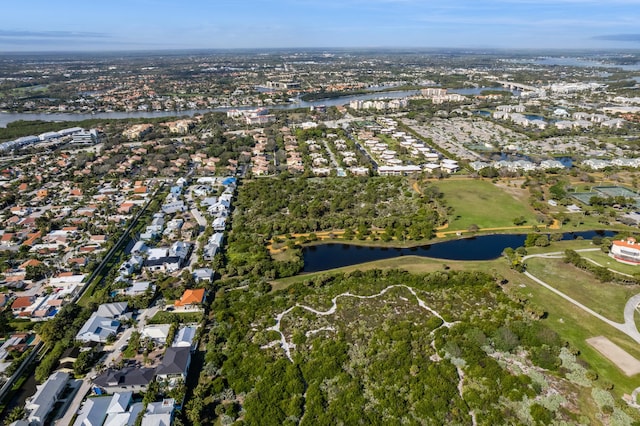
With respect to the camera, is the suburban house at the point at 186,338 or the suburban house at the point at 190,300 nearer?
the suburban house at the point at 186,338

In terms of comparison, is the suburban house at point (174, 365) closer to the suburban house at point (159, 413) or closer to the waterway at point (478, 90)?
the suburban house at point (159, 413)

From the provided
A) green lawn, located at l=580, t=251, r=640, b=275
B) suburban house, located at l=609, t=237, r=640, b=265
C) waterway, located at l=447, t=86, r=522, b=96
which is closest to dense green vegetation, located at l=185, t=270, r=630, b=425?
green lawn, located at l=580, t=251, r=640, b=275

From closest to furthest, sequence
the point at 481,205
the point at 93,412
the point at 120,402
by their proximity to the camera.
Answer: the point at 93,412, the point at 120,402, the point at 481,205

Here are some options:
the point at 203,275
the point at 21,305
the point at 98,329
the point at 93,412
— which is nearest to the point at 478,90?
the point at 203,275

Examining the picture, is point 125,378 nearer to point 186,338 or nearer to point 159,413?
point 159,413

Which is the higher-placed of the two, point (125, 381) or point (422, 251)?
point (125, 381)

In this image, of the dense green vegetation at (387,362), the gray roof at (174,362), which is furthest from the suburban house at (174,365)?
the dense green vegetation at (387,362)
